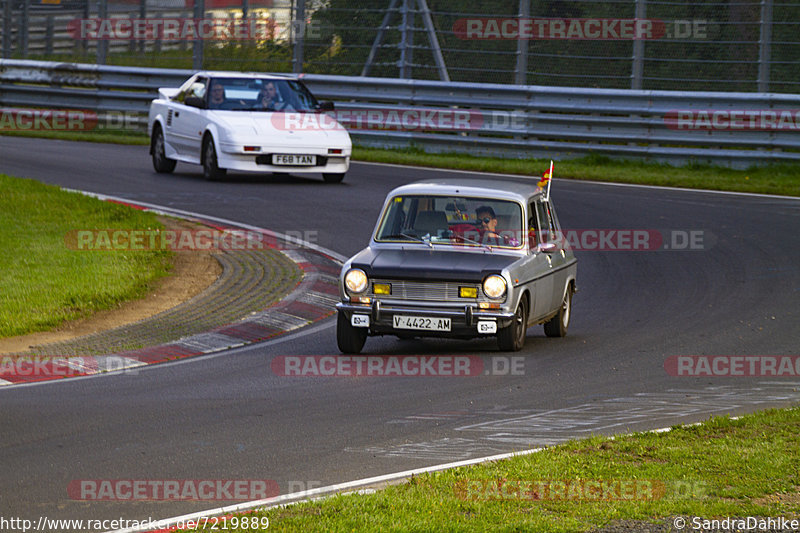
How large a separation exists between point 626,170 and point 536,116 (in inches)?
78.4

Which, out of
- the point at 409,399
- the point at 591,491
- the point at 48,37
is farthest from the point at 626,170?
the point at 591,491

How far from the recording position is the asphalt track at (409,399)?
6.93 metres

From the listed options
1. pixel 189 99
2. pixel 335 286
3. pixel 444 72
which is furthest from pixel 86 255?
pixel 444 72

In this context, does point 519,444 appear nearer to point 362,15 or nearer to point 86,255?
point 86,255

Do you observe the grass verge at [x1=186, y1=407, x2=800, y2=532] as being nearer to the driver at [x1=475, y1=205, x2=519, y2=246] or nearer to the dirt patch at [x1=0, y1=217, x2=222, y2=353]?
the driver at [x1=475, y1=205, x2=519, y2=246]

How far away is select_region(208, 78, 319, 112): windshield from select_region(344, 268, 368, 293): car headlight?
10578 millimetres

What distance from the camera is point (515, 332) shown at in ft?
33.8

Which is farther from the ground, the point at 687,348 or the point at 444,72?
the point at 444,72

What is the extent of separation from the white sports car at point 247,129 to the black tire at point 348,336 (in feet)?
31.5

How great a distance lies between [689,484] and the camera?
6.43 metres

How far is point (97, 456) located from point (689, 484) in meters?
3.19

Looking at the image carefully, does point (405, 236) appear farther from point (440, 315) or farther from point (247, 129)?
point (247, 129)

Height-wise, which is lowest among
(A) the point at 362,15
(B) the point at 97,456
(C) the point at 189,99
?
(B) the point at 97,456

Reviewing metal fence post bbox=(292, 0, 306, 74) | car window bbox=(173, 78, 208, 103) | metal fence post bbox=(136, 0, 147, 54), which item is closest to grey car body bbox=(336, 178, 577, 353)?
car window bbox=(173, 78, 208, 103)
